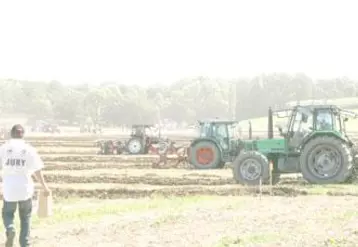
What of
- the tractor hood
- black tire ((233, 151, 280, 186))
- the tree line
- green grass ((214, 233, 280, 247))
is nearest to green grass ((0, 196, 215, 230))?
green grass ((214, 233, 280, 247))

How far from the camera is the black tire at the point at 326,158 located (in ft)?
65.3

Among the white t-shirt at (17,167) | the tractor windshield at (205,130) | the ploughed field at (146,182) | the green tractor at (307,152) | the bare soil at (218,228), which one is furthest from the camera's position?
the tractor windshield at (205,130)

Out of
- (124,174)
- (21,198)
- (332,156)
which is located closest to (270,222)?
(21,198)

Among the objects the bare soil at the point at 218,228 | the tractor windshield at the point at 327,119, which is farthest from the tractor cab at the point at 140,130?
the bare soil at the point at 218,228

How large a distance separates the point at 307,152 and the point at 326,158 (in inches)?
22.7

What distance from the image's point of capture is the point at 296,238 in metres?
10.4

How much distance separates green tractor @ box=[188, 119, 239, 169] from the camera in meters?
27.3

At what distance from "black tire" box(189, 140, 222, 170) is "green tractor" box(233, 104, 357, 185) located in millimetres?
5422

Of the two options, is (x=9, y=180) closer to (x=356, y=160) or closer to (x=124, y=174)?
(x=356, y=160)

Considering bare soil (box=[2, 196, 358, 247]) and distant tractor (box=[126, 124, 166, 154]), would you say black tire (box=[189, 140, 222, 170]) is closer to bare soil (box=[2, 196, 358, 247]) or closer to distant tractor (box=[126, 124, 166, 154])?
distant tractor (box=[126, 124, 166, 154])

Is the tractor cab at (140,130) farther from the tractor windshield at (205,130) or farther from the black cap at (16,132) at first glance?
the black cap at (16,132)

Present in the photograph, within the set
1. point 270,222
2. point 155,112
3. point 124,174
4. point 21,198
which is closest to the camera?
point 21,198

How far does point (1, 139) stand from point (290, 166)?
39.8 metres

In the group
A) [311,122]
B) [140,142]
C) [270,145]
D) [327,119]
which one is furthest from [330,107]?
[140,142]
